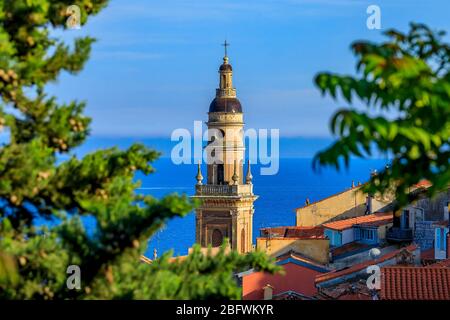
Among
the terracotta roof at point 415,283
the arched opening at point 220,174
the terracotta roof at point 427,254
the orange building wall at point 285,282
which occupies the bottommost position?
the terracotta roof at point 415,283

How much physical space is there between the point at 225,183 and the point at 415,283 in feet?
137

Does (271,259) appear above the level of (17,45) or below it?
below

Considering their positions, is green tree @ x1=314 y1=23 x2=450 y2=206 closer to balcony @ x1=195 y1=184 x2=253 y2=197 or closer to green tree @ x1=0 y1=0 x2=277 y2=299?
green tree @ x1=0 y1=0 x2=277 y2=299

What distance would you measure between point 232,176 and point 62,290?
5740 centimetres

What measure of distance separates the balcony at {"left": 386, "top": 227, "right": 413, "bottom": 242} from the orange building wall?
5812 millimetres

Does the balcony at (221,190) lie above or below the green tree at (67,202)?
above

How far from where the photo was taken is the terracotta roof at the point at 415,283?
993 inches

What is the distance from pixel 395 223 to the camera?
140 ft

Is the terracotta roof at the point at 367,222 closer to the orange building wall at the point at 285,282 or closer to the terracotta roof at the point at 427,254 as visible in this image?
the terracotta roof at the point at 427,254

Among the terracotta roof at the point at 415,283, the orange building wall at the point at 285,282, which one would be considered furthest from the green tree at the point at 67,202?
the orange building wall at the point at 285,282

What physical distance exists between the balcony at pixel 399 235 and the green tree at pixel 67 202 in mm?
31883
